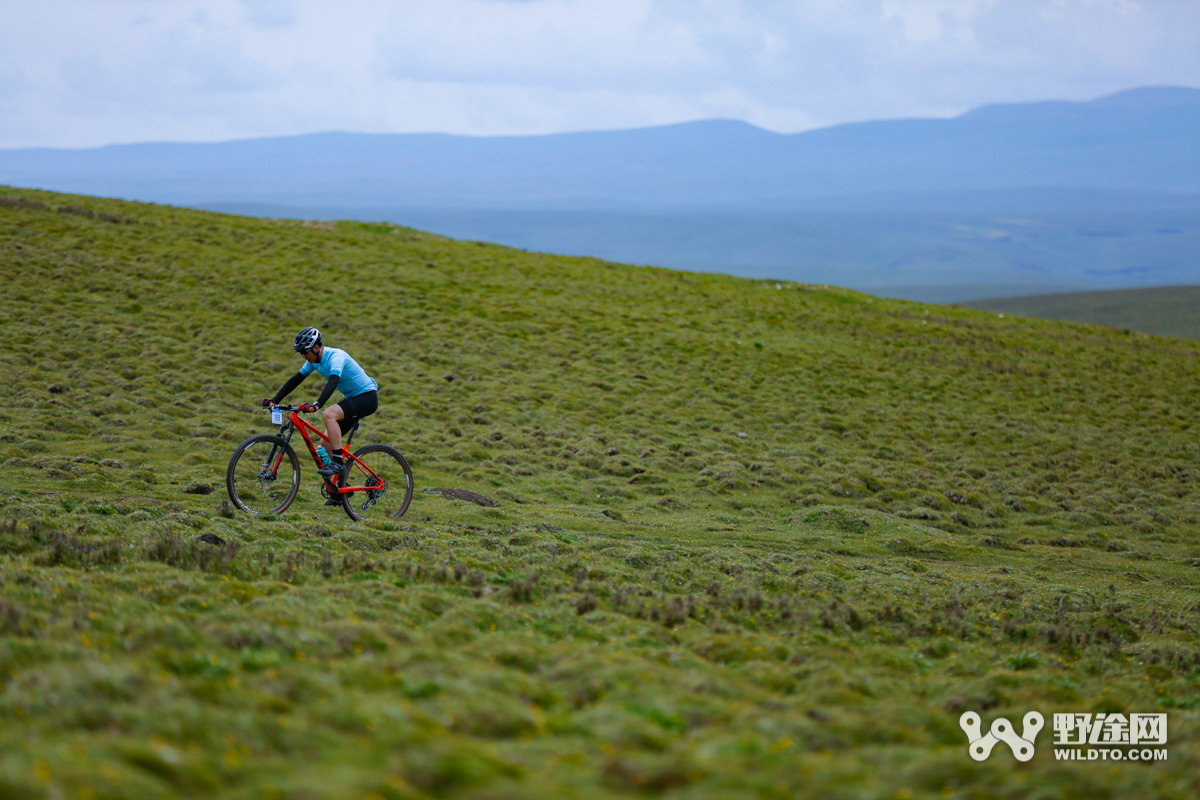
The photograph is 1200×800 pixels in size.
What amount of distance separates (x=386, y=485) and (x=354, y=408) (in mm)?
1831

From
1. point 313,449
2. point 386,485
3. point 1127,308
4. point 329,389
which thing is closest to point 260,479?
point 313,449

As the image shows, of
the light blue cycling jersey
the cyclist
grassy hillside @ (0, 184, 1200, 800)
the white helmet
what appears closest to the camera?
grassy hillside @ (0, 184, 1200, 800)

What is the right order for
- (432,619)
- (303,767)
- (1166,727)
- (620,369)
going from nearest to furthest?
(303,767), (1166,727), (432,619), (620,369)

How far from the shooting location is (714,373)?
34.9 meters

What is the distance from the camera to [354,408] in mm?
14180

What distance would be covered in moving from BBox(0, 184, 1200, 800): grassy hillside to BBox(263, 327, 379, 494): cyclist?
4.82ft

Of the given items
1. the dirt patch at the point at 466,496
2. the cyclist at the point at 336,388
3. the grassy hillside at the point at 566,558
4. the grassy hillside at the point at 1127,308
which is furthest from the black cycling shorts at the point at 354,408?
the grassy hillside at the point at 1127,308

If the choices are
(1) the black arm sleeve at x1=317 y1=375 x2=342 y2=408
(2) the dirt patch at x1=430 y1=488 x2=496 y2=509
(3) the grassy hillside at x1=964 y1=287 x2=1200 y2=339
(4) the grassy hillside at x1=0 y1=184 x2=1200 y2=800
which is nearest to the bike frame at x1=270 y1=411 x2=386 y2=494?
(1) the black arm sleeve at x1=317 y1=375 x2=342 y2=408

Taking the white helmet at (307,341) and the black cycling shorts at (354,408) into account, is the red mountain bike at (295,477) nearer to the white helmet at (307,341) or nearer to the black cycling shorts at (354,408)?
the black cycling shorts at (354,408)

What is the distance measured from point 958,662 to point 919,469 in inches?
675

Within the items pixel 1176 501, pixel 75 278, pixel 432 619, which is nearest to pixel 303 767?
pixel 432 619

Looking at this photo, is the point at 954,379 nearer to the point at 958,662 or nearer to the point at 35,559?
the point at 958,662

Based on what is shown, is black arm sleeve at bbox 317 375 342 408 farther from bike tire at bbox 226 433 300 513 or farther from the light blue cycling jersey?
bike tire at bbox 226 433 300 513

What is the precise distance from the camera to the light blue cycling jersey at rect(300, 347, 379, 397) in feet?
44.7
